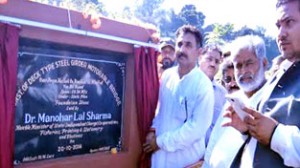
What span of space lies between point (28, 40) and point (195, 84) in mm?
1446

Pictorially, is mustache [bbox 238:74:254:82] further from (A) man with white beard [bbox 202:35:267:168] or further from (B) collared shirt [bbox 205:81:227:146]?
(B) collared shirt [bbox 205:81:227:146]

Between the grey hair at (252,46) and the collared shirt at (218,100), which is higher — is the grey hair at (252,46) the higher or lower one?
the higher one

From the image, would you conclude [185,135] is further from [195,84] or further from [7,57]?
[7,57]

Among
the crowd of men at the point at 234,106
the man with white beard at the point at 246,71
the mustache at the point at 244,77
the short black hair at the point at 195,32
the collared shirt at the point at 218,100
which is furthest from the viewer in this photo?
the collared shirt at the point at 218,100

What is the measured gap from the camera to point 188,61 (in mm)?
3539

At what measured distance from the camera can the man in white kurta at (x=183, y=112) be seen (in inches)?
132

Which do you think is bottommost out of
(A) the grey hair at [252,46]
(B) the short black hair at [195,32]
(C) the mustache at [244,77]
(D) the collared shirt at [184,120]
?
(D) the collared shirt at [184,120]

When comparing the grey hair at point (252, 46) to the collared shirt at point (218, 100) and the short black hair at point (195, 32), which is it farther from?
the collared shirt at point (218, 100)

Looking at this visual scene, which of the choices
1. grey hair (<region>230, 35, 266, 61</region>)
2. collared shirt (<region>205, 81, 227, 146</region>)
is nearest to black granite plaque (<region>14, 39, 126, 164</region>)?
collared shirt (<region>205, 81, 227, 146</region>)

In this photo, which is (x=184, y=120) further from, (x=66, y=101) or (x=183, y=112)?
(x=66, y=101)

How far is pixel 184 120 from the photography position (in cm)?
344

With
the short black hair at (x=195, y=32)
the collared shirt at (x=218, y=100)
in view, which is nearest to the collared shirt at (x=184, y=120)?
the short black hair at (x=195, y=32)

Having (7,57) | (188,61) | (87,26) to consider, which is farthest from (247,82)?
(7,57)

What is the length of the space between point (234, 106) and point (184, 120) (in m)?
1.63
